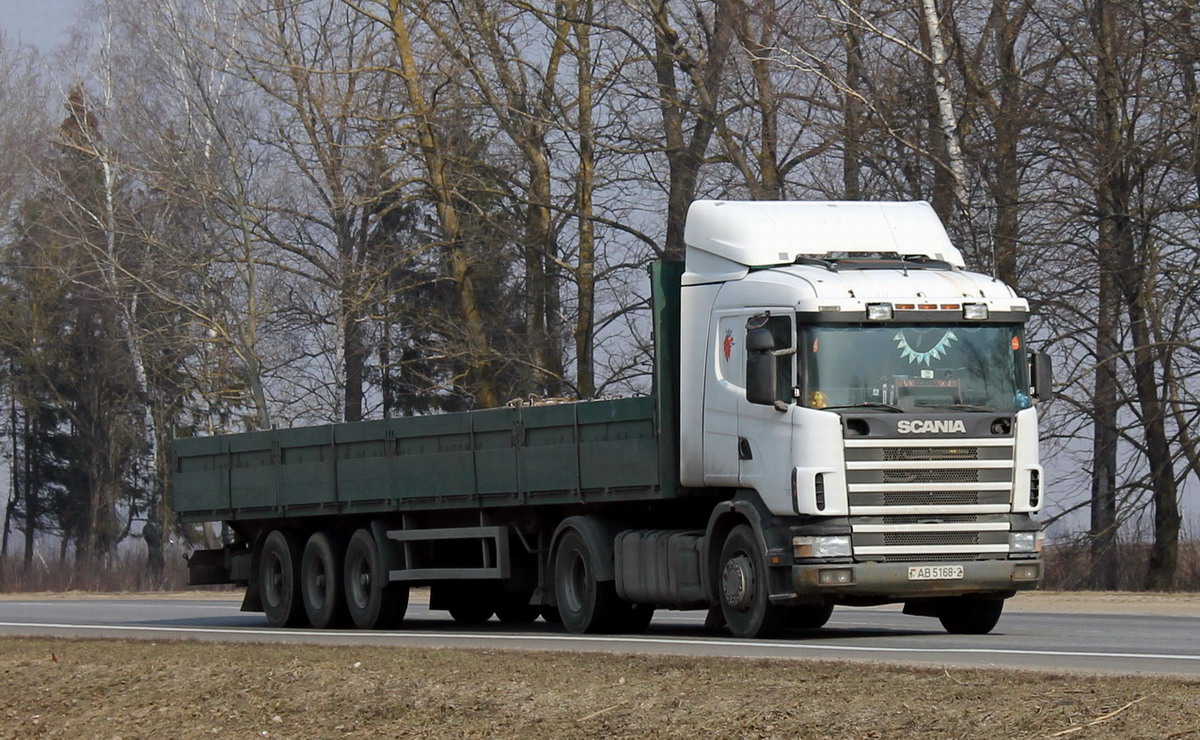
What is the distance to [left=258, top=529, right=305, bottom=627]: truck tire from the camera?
22.3 meters

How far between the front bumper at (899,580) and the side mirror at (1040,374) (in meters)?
1.44

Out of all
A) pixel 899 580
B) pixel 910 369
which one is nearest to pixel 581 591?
pixel 899 580

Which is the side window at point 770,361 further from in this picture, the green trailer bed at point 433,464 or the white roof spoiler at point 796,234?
the green trailer bed at point 433,464

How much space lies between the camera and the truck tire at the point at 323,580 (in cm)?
2158

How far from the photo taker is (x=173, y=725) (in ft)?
38.2

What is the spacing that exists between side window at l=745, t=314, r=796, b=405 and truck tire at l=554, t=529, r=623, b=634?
3131 millimetres

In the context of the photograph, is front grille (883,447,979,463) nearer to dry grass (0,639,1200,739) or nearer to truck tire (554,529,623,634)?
dry grass (0,639,1200,739)

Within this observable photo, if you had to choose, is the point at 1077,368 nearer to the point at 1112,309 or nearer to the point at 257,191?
the point at 1112,309

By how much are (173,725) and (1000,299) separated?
8.12 meters

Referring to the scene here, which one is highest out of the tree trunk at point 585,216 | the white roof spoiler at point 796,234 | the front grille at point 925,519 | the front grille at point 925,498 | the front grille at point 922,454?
the tree trunk at point 585,216

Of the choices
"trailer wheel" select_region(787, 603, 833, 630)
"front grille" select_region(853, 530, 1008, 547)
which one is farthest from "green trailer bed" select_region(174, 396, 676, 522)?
"front grille" select_region(853, 530, 1008, 547)

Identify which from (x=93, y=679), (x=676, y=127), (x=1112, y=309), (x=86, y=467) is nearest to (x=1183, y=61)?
(x=1112, y=309)

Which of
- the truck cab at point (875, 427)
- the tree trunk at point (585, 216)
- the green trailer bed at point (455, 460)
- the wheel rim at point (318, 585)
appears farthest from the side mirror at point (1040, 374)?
the tree trunk at point (585, 216)

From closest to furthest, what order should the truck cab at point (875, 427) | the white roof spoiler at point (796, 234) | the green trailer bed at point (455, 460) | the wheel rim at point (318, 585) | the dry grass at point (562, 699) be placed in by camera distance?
1. the dry grass at point (562, 699)
2. the truck cab at point (875, 427)
3. the white roof spoiler at point (796, 234)
4. the green trailer bed at point (455, 460)
5. the wheel rim at point (318, 585)
